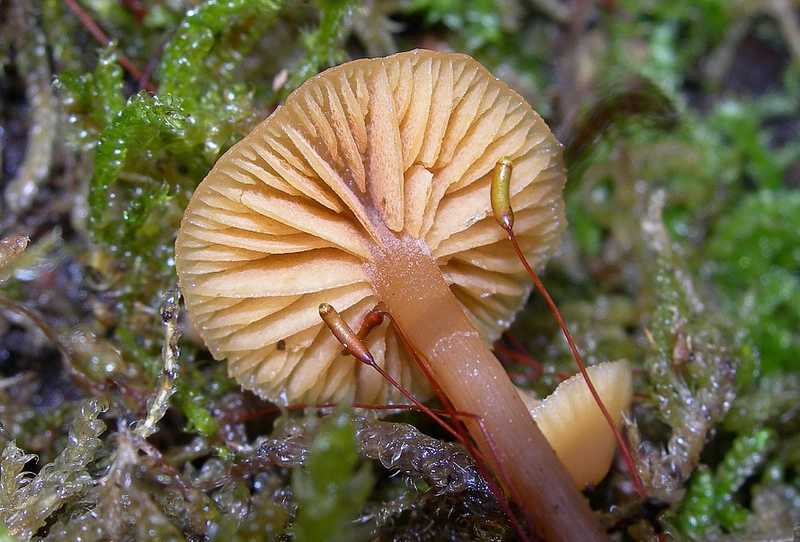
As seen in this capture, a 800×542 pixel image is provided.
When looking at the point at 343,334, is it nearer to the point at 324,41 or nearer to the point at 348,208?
the point at 348,208

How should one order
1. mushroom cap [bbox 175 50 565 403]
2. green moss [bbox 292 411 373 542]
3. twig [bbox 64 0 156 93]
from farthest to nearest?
twig [bbox 64 0 156 93]
mushroom cap [bbox 175 50 565 403]
green moss [bbox 292 411 373 542]

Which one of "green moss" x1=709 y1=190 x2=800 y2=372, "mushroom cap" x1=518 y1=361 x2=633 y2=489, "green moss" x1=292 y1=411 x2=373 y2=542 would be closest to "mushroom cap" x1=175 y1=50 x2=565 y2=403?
"mushroom cap" x1=518 y1=361 x2=633 y2=489

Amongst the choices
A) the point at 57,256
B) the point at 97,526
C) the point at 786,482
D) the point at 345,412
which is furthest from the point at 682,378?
the point at 57,256

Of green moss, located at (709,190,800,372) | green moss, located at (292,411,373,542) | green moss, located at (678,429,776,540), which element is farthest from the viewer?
green moss, located at (709,190,800,372)

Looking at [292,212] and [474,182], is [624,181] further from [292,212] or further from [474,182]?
[292,212]

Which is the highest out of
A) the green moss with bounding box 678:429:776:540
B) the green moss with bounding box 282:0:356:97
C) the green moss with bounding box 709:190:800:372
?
the green moss with bounding box 282:0:356:97

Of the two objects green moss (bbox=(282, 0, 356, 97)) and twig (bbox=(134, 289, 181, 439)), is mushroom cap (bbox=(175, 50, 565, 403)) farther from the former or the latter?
green moss (bbox=(282, 0, 356, 97))

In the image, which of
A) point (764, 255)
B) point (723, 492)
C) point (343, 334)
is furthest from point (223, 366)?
point (764, 255)
